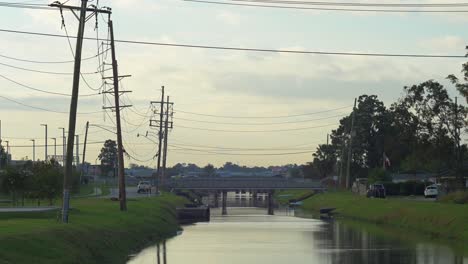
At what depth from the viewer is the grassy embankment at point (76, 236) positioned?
32.5 m

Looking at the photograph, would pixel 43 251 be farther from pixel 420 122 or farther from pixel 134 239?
pixel 420 122

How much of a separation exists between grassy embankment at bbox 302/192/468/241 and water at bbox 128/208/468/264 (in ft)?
14.4

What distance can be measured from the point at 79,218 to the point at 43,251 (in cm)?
1835

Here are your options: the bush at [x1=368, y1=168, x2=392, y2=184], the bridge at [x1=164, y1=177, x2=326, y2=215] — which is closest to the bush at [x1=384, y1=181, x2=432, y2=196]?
the bush at [x1=368, y1=168, x2=392, y2=184]

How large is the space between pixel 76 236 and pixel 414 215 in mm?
42140

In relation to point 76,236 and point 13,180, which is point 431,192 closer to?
point 13,180

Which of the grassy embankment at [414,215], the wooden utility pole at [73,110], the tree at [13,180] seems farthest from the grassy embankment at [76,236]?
the grassy embankment at [414,215]

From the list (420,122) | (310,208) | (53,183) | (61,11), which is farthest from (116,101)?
(310,208)

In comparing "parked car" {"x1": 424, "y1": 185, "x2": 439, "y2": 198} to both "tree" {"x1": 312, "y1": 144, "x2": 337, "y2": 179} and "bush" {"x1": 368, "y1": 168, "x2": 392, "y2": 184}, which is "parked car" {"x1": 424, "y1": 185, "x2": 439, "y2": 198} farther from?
"tree" {"x1": 312, "y1": 144, "x2": 337, "y2": 179}

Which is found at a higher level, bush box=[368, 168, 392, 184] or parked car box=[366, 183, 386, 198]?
bush box=[368, 168, 392, 184]

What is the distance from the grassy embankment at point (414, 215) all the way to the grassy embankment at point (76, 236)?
21070mm

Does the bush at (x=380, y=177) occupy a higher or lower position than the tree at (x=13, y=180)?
higher

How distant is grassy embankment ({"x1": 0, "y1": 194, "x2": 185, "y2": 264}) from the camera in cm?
3253

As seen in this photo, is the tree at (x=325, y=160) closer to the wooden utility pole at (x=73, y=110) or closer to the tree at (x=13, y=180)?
the tree at (x=13, y=180)
